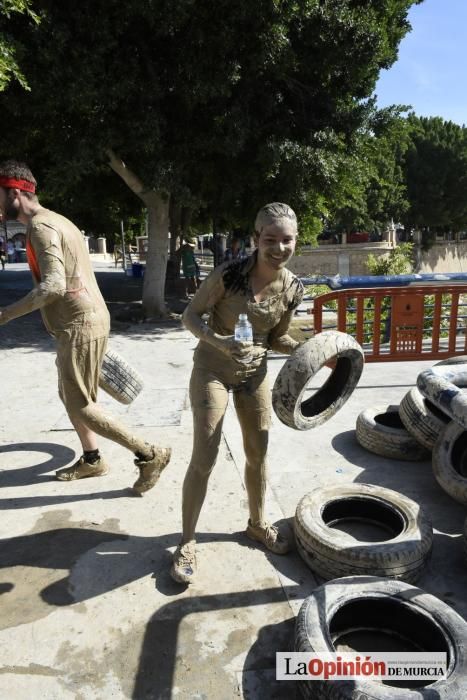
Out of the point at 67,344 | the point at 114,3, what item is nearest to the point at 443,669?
the point at 67,344

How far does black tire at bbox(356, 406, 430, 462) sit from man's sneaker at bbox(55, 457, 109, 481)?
235 cm

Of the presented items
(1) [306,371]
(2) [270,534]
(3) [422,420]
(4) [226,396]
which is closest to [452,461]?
(3) [422,420]

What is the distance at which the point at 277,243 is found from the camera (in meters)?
2.48

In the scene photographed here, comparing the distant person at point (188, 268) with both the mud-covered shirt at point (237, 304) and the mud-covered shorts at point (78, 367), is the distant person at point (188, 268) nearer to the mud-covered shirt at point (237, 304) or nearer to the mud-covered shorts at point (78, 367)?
the mud-covered shorts at point (78, 367)

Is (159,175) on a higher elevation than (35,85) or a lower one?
lower

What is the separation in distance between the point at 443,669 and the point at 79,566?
201 centimetres

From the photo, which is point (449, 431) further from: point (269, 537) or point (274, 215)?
point (274, 215)

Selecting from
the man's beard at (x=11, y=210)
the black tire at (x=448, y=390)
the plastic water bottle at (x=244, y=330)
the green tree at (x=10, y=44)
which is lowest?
the black tire at (x=448, y=390)

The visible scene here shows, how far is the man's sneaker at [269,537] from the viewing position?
9.90ft

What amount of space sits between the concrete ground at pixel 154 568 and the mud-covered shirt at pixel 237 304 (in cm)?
126

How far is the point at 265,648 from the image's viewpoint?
2332 millimetres

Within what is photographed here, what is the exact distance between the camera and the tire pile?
2057 millimetres

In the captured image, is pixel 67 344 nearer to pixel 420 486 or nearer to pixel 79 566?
pixel 79 566

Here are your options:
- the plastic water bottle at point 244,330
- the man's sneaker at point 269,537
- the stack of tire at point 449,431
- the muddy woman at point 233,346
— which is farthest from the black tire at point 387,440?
the plastic water bottle at point 244,330
